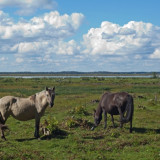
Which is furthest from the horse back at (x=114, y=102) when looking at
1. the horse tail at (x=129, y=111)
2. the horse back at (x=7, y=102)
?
the horse back at (x=7, y=102)

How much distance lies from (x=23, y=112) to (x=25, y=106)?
340 mm

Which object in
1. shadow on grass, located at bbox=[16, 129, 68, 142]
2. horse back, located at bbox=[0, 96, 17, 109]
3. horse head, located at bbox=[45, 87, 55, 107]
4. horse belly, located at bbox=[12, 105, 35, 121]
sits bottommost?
shadow on grass, located at bbox=[16, 129, 68, 142]

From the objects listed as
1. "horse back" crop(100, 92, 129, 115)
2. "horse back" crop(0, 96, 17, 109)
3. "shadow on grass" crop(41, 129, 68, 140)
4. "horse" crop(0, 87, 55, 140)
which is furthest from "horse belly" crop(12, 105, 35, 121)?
"horse back" crop(100, 92, 129, 115)

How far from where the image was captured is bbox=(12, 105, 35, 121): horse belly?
13.2 meters

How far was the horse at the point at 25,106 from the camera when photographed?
42.7 feet

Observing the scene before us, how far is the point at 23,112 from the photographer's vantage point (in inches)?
523

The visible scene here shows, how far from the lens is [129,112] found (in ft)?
47.3

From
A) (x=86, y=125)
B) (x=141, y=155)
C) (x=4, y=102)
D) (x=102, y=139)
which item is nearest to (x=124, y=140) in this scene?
(x=102, y=139)

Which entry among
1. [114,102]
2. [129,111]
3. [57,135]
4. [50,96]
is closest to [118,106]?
[114,102]

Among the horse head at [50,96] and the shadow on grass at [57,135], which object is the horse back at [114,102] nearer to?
the shadow on grass at [57,135]

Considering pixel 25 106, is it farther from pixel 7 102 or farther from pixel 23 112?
pixel 7 102

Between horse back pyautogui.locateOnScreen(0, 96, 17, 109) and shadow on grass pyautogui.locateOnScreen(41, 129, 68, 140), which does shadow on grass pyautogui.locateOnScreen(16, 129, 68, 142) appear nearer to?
shadow on grass pyautogui.locateOnScreen(41, 129, 68, 140)

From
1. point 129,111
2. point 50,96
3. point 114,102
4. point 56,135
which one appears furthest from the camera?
point 114,102

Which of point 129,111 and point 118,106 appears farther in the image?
point 118,106
